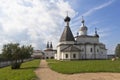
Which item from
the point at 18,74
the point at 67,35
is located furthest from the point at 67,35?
the point at 18,74

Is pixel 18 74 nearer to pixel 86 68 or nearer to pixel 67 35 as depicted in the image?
pixel 86 68

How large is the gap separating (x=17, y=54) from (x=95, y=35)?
56.0 m

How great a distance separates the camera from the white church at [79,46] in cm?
7633

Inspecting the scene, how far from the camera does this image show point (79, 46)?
277 ft

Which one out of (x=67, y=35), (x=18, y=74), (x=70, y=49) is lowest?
(x=18, y=74)

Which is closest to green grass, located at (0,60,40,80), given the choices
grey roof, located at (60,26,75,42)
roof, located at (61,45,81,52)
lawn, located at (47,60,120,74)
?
lawn, located at (47,60,120,74)

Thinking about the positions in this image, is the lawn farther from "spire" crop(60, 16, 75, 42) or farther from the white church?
"spire" crop(60, 16, 75, 42)

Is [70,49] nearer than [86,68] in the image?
No

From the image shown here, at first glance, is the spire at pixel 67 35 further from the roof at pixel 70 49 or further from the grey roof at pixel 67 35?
the roof at pixel 70 49

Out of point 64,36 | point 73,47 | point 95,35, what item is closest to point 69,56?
point 73,47

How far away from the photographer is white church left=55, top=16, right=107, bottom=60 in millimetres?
76331

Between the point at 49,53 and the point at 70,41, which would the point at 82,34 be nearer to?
the point at 70,41

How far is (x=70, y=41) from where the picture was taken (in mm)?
80500

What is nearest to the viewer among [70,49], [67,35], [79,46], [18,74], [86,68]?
[18,74]
